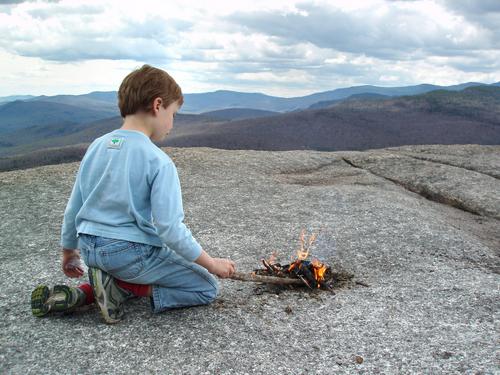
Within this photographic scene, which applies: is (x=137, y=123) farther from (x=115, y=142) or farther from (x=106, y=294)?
(x=106, y=294)

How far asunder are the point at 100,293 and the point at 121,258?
1.45 feet

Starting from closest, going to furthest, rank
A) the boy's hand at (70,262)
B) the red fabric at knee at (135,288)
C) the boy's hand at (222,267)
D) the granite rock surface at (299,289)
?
the granite rock surface at (299,289), the boy's hand at (222,267), the red fabric at knee at (135,288), the boy's hand at (70,262)

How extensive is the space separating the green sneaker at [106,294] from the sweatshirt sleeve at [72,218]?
432 millimetres

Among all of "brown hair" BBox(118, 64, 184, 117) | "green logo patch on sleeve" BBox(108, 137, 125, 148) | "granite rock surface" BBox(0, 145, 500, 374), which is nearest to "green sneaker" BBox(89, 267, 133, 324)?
"granite rock surface" BBox(0, 145, 500, 374)

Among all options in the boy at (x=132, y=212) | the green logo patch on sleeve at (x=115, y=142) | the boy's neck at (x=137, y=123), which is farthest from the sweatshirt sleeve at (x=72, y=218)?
the boy's neck at (x=137, y=123)

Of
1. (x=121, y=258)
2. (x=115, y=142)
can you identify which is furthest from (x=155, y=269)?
(x=115, y=142)

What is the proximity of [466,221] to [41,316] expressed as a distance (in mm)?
8712

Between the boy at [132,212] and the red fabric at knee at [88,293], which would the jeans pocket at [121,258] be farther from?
the red fabric at knee at [88,293]

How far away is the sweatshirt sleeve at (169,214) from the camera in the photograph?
441 centimetres

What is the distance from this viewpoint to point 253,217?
967cm

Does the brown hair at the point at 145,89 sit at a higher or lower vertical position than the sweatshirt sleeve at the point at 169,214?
higher

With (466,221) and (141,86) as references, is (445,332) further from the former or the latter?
(466,221)

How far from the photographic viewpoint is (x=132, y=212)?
459 centimetres

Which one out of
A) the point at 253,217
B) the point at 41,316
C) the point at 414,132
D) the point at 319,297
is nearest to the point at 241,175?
the point at 253,217
